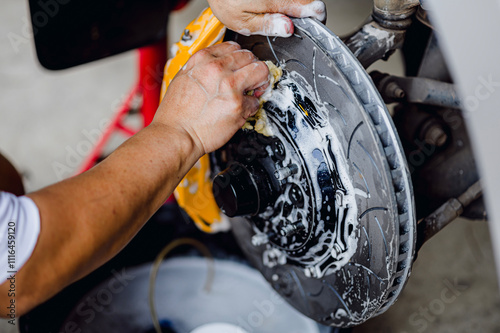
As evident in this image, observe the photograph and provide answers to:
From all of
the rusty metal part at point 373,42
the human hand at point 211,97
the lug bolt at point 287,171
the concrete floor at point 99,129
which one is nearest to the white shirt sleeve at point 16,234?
the human hand at point 211,97

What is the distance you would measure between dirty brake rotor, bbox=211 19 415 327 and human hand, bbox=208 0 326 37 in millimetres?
15

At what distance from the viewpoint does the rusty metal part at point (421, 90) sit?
66cm

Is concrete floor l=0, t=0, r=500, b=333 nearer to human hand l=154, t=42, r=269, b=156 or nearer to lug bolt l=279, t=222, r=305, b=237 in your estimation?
lug bolt l=279, t=222, r=305, b=237

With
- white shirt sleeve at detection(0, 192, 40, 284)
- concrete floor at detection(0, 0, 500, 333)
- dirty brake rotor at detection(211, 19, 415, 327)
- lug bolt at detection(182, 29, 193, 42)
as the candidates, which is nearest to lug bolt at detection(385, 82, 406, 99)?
dirty brake rotor at detection(211, 19, 415, 327)

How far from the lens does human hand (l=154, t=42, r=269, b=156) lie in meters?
0.60

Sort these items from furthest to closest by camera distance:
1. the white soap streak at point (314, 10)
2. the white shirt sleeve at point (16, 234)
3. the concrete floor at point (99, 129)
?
the concrete floor at point (99, 129) < the white soap streak at point (314, 10) < the white shirt sleeve at point (16, 234)

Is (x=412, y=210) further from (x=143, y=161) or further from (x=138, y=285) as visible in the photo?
(x=138, y=285)

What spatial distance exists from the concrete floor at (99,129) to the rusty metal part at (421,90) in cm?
66

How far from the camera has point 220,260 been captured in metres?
1.12

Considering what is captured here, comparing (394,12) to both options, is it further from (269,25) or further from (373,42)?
(269,25)

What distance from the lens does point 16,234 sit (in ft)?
1.52

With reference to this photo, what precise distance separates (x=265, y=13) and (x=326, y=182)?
227mm

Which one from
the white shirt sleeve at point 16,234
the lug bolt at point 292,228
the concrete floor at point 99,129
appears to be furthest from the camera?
the concrete floor at point 99,129

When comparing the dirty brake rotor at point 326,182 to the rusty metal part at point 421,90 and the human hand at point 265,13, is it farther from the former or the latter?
the rusty metal part at point 421,90
